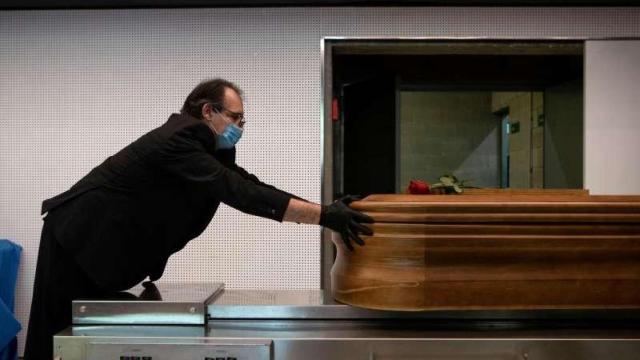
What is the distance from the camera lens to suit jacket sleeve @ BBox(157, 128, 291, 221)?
1.29 meters

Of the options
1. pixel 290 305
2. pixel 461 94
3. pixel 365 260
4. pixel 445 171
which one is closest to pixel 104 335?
pixel 290 305

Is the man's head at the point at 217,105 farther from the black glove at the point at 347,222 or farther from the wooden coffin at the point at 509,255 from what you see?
the wooden coffin at the point at 509,255

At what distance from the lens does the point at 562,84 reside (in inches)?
171

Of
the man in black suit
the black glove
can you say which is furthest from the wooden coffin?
the man in black suit

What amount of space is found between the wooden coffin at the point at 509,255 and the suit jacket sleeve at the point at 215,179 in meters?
0.29

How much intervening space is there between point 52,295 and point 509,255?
1.21 meters

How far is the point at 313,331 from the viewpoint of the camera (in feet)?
3.86

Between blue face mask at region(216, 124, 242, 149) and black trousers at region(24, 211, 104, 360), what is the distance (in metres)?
0.54

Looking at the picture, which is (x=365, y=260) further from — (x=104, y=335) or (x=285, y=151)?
(x=285, y=151)

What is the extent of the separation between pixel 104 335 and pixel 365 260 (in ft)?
1.86

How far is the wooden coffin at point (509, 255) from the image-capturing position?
111 centimetres

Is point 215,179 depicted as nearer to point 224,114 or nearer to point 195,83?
point 224,114

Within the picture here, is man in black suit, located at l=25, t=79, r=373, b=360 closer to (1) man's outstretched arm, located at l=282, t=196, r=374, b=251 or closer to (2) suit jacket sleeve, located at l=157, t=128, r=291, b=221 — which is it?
(2) suit jacket sleeve, located at l=157, t=128, r=291, b=221

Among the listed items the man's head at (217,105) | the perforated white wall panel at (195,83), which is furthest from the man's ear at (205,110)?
the perforated white wall panel at (195,83)
